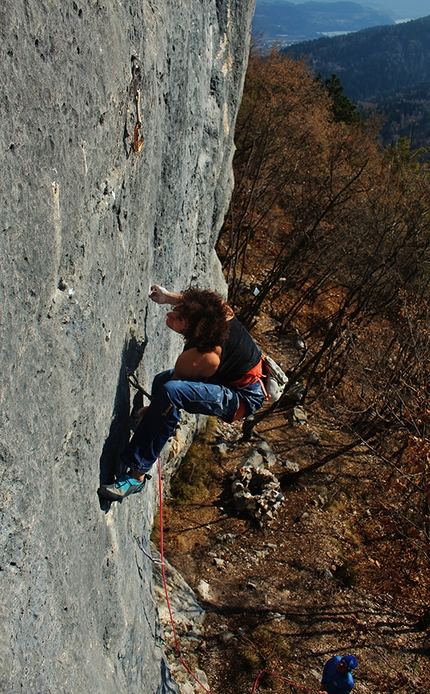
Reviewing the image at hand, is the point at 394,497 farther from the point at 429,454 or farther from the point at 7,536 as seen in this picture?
the point at 7,536

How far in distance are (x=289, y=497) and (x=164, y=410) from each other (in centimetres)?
642

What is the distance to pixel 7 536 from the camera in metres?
2.23

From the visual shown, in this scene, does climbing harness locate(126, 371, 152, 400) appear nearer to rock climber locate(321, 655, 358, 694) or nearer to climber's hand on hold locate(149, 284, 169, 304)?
climber's hand on hold locate(149, 284, 169, 304)

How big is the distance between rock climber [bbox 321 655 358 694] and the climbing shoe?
142 inches

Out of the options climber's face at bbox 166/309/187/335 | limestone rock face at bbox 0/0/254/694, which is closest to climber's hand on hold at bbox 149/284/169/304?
limestone rock face at bbox 0/0/254/694

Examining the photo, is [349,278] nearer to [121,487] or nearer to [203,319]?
[203,319]

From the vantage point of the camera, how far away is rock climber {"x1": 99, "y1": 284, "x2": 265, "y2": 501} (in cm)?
391

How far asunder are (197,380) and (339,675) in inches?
157

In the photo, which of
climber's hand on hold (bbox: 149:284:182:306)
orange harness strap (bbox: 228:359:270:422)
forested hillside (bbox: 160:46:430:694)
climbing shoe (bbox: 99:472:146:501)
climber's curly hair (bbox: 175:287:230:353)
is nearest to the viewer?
climbing shoe (bbox: 99:472:146:501)

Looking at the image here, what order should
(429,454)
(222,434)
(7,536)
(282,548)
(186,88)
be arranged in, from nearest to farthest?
(7,536)
(186,88)
(429,454)
(282,548)
(222,434)

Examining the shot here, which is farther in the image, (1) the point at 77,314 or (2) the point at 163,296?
(2) the point at 163,296

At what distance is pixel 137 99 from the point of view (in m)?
3.50

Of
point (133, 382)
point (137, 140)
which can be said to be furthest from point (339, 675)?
point (137, 140)

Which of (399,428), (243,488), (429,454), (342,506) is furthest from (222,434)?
(429,454)
